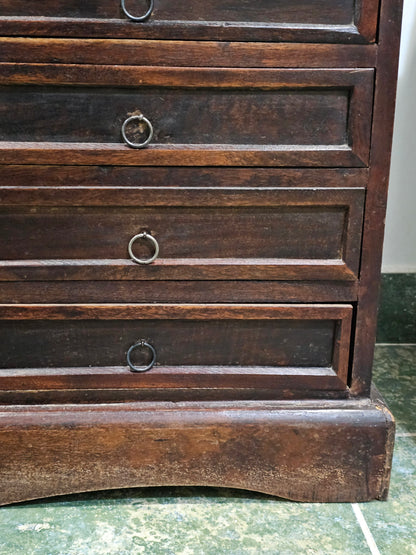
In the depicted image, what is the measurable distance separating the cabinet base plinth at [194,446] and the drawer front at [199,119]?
428mm

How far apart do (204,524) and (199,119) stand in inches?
26.4

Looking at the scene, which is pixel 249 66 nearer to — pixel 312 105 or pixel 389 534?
pixel 312 105

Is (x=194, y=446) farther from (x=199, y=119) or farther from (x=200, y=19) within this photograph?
(x=200, y=19)

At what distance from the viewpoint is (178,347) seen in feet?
3.91

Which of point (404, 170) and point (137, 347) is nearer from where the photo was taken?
point (137, 347)

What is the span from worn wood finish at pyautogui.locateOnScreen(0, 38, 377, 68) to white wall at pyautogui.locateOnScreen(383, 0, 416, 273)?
0.67 m

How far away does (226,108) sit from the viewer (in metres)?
1.09

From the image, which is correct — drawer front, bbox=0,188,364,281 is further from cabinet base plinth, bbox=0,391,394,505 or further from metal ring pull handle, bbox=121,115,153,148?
cabinet base plinth, bbox=0,391,394,505

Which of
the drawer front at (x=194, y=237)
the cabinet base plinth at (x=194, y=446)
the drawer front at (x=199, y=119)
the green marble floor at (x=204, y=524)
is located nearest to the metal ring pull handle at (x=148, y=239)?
the drawer front at (x=194, y=237)

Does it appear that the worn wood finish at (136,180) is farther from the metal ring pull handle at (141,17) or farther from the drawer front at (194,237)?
the metal ring pull handle at (141,17)

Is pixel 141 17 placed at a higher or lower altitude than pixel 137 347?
higher

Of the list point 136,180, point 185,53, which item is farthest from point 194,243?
point 185,53

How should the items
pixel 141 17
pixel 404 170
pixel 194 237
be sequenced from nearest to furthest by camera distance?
pixel 141 17 < pixel 194 237 < pixel 404 170

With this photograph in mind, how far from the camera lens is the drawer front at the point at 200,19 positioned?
1038 millimetres
